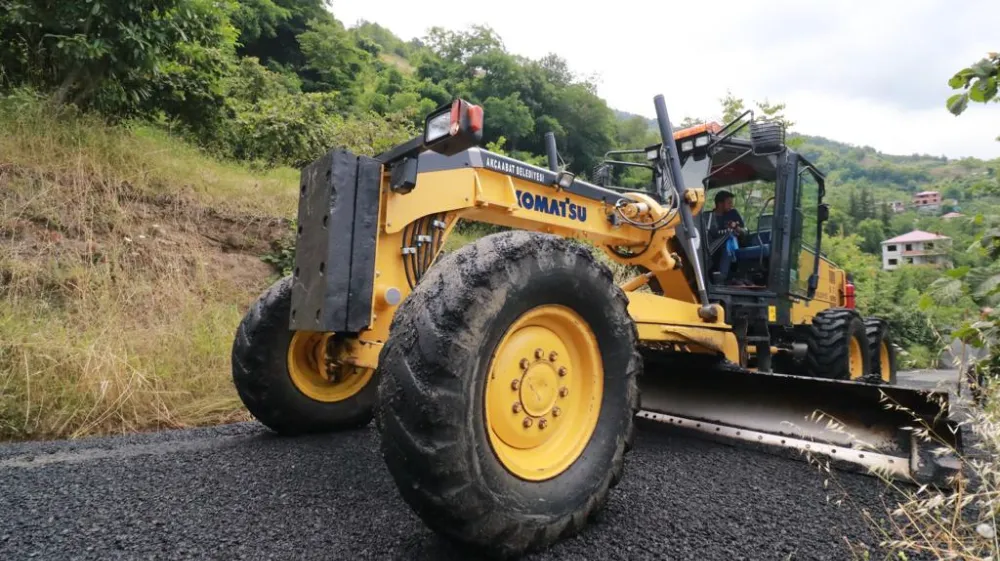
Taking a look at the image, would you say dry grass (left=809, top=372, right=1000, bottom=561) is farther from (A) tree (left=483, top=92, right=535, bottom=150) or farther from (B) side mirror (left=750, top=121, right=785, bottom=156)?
(A) tree (left=483, top=92, right=535, bottom=150)

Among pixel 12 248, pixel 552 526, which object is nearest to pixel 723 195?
pixel 552 526

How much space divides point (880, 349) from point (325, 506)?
599 cm

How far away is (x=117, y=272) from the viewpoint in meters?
5.17

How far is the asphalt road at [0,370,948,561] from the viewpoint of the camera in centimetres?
174

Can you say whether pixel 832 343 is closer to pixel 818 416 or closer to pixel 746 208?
pixel 746 208

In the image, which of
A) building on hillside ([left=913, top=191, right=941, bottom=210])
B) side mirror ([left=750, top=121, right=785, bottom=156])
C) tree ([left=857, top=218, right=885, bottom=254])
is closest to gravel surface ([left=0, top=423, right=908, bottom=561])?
side mirror ([left=750, top=121, right=785, bottom=156])

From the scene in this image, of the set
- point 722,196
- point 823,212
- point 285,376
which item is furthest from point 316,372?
point 823,212

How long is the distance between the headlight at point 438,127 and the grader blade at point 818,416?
1.77 m

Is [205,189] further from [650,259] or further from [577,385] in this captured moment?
[577,385]

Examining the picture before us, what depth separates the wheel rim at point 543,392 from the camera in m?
1.87

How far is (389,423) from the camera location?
1.57 meters

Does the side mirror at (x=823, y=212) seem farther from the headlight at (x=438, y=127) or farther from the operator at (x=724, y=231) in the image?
the headlight at (x=438, y=127)

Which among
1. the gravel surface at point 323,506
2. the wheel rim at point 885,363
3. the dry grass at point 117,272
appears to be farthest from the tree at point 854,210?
the gravel surface at point 323,506

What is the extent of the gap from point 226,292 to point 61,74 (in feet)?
11.5
